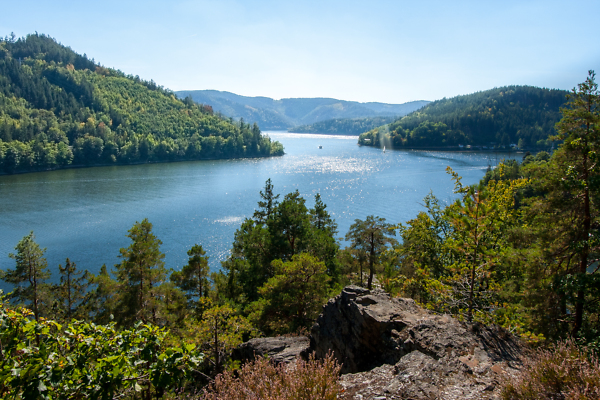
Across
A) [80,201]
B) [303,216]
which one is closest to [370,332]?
[303,216]

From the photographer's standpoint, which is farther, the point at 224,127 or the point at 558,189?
the point at 224,127

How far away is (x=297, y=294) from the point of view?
17.4m

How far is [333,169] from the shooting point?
376 feet

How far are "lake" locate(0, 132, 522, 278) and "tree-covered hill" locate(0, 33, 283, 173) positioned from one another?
11.3m

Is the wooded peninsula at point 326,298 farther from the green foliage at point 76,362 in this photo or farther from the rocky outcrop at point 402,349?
the rocky outcrop at point 402,349

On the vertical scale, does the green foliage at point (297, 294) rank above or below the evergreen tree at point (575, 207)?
below

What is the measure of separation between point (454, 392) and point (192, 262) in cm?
2212

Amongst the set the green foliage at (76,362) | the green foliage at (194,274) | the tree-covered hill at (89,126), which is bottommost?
the green foliage at (194,274)

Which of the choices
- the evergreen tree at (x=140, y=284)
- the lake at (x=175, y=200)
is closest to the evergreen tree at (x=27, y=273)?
the evergreen tree at (x=140, y=284)

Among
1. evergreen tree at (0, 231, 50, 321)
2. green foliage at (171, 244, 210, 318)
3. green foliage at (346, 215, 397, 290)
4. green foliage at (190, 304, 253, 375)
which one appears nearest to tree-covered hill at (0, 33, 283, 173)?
evergreen tree at (0, 231, 50, 321)

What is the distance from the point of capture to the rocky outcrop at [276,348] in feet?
37.0

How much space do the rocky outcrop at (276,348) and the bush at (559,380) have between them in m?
7.09

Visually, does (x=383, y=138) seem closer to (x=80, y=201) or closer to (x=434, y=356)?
(x=80, y=201)

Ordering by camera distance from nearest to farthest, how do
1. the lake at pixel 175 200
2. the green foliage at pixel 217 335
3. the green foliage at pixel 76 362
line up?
the green foliage at pixel 76 362, the green foliage at pixel 217 335, the lake at pixel 175 200
